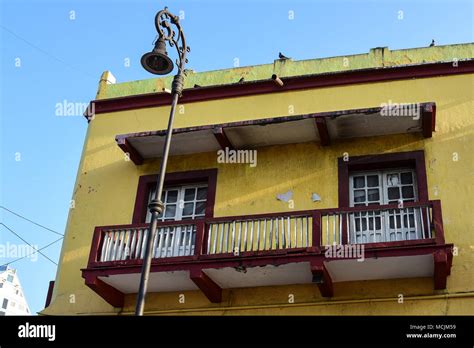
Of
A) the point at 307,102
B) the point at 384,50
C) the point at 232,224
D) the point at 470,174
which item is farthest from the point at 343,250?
the point at 384,50

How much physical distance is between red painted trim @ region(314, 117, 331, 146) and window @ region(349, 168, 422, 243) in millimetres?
818

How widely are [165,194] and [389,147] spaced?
4.58m

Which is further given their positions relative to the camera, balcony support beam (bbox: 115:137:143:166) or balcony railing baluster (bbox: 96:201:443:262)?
balcony support beam (bbox: 115:137:143:166)

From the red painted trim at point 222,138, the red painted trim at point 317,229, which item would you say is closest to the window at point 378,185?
the red painted trim at point 317,229

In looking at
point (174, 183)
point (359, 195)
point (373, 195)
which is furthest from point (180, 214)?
point (373, 195)

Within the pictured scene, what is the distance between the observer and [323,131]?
41.4 feet

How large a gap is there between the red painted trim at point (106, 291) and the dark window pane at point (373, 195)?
16.3ft

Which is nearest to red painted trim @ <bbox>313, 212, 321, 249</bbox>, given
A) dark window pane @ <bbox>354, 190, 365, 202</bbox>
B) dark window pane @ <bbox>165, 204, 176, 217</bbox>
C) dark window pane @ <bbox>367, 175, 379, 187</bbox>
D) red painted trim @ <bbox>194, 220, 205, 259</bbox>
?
dark window pane @ <bbox>354, 190, 365, 202</bbox>

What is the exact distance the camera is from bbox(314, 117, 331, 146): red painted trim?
1239cm

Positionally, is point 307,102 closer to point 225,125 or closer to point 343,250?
point 225,125

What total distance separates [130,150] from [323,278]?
5.07m

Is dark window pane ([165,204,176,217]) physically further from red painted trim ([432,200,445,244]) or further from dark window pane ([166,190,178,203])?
red painted trim ([432,200,445,244])

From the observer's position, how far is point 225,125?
12.9 metres

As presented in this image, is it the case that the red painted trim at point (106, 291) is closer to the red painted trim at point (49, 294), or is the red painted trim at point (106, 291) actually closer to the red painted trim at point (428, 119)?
the red painted trim at point (49, 294)
